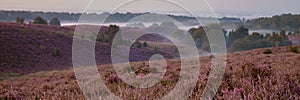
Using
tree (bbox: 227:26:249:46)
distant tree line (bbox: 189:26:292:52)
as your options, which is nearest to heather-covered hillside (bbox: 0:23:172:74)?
distant tree line (bbox: 189:26:292:52)

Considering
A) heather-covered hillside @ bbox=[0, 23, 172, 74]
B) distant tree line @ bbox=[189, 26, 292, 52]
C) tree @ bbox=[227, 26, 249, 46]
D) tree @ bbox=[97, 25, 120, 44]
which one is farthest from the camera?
tree @ bbox=[227, 26, 249, 46]

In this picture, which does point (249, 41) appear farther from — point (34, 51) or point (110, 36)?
point (34, 51)

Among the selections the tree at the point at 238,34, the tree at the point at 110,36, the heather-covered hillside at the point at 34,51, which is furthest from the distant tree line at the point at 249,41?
the heather-covered hillside at the point at 34,51

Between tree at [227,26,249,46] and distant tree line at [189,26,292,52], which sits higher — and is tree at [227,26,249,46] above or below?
above

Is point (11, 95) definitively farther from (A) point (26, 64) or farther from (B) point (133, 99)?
(A) point (26, 64)

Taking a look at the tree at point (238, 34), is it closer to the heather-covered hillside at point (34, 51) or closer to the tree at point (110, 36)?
the tree at point (110, 36)

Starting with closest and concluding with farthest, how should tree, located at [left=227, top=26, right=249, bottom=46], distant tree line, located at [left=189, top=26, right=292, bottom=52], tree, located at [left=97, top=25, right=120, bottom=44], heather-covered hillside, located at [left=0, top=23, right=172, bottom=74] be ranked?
heather-covered hillside, located at [left=0, top=23, right=172, bottom=74]
tree, located at [left=97, top=25, right=120, bottom=44]
distant tree line, located at [left=189, top=26, right=292, bottom=52]
tree, located at [left=227, top=26, right=249, bottom=46]

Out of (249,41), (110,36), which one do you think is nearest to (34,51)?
(110,36)

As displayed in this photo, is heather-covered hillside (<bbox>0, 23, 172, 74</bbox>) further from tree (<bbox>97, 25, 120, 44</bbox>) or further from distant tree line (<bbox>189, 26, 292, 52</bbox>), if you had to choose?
distant tree line (<bbox>189, 26, 292, 52</bbox>)

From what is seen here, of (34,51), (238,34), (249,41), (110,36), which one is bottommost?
(249,41)

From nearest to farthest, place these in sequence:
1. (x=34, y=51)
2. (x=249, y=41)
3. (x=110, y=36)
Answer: (x=34, y=51), (x=110, y=36), (x=249, y=41)

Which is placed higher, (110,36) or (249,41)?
(110,36)

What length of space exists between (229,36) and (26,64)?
140m

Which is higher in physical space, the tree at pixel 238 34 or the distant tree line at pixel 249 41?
the tree at pixel 238 34
